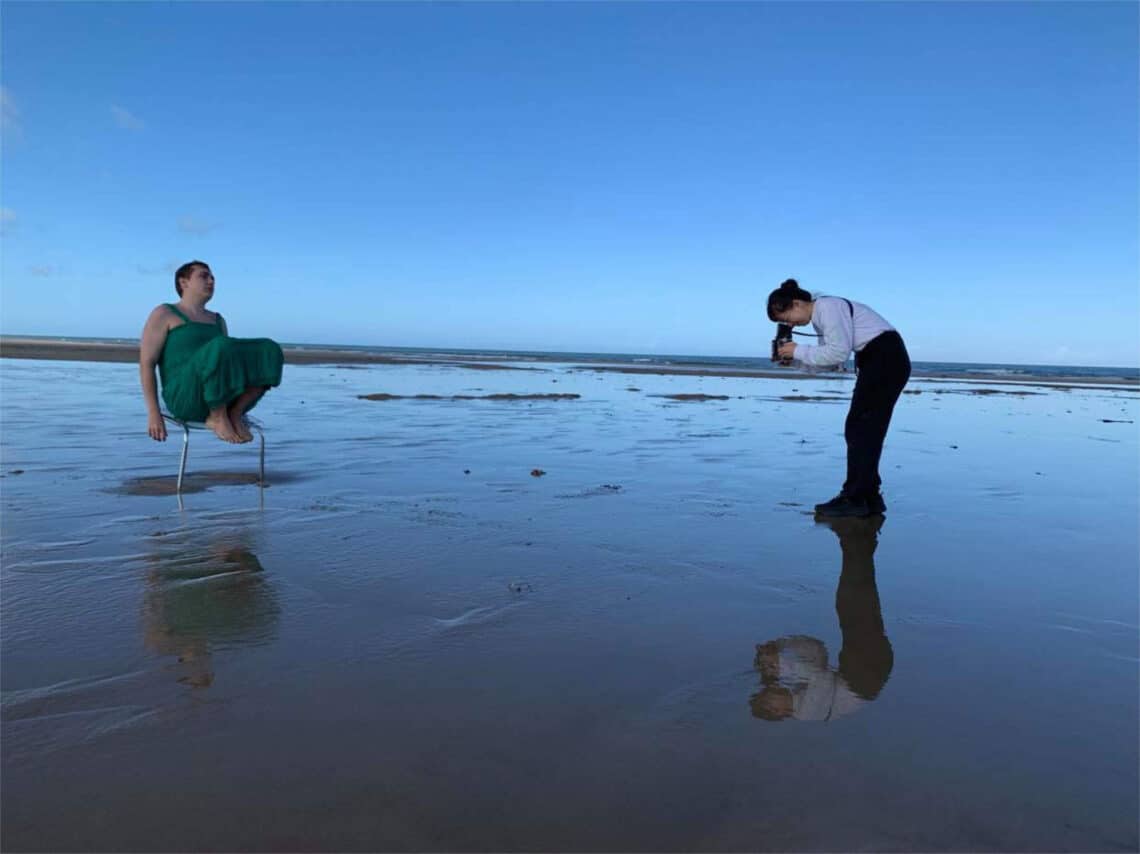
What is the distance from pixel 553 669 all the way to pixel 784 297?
3432 millimetres

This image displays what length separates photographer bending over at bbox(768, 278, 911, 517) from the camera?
16.1 feet

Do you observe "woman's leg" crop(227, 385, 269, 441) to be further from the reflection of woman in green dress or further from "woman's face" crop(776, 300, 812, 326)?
"woman's face" crop(776, 300, 812, 326)

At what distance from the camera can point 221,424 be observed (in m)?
4.63

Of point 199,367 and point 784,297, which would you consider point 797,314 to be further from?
point 199,367

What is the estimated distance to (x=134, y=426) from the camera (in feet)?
27.3

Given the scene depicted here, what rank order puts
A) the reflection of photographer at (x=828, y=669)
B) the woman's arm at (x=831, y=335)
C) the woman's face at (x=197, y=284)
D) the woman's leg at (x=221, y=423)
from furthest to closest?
1. the woman's arm at (x=831, y=335)
2. the woman's face at (x=197, y=284)
3. the woman's leg at (x=221, y=423)
4. the reflection of photographer at (x=828, y=669)

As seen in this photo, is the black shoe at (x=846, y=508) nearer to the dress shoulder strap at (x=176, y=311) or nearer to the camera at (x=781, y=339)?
the camera at (x=781, y=339)

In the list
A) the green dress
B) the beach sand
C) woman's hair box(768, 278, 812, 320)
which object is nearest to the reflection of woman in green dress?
the green dress

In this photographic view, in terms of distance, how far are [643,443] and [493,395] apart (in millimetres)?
7457

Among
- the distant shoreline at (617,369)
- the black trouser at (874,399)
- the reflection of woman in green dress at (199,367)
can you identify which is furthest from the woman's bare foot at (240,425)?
the distant shoreline at (617,369)

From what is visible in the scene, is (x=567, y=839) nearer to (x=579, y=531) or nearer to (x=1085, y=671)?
(x=1085, y=671)

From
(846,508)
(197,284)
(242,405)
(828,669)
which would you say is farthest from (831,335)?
(197,284)

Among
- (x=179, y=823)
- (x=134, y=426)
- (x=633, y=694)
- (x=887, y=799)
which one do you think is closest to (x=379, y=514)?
(x=633, y=694)

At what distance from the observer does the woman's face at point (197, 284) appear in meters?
4.73
